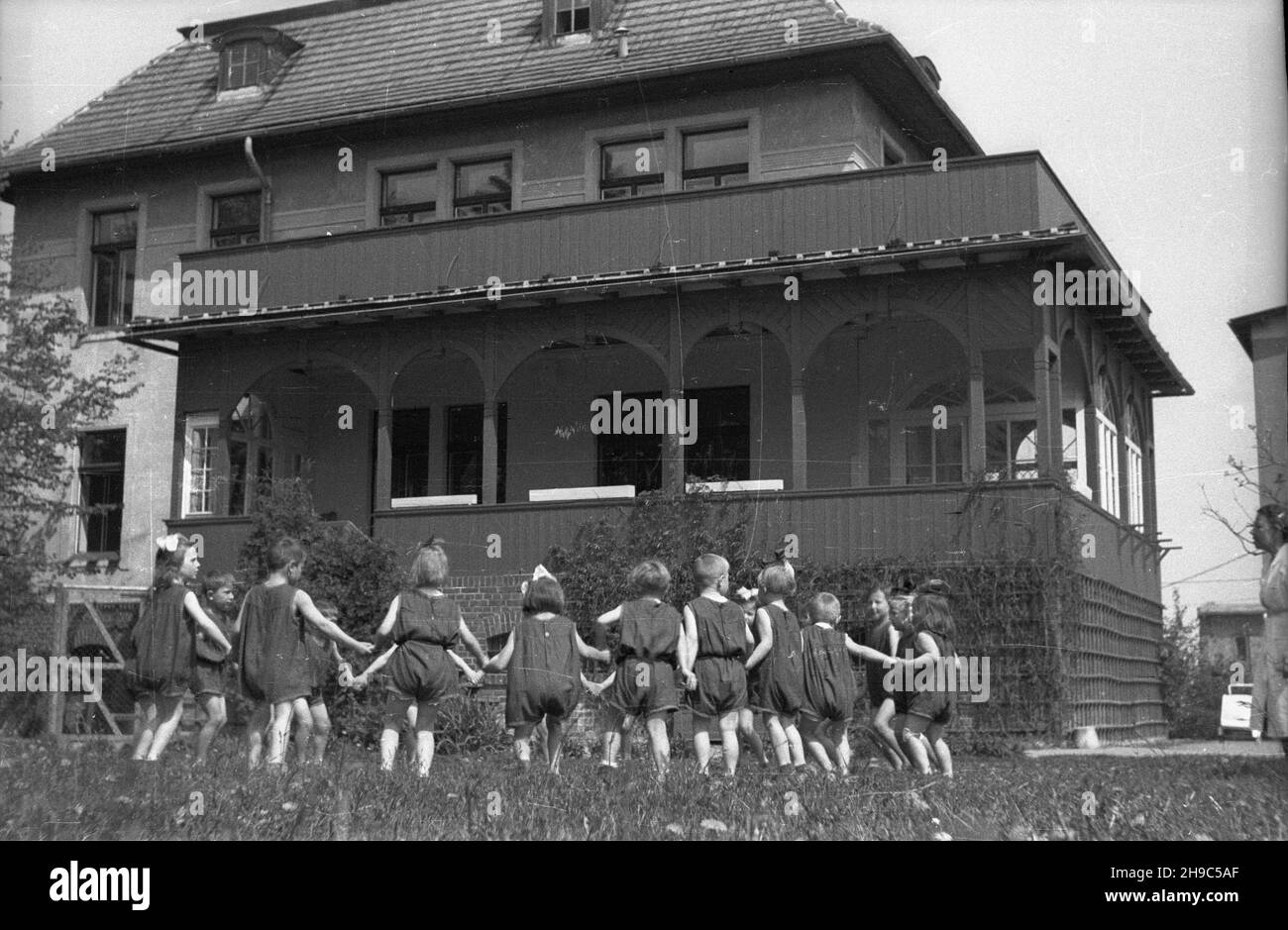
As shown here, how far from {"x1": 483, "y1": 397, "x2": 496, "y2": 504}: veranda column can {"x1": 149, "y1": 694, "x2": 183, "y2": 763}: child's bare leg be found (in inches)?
Result: 291

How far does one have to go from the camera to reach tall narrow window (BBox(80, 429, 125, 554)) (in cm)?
2127

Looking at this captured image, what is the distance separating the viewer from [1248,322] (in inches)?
301

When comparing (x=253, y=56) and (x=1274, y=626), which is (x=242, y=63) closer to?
(x=253, y=56)

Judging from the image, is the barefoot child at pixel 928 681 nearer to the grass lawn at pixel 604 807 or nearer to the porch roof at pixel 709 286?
the grass lawn at pixel 604 807

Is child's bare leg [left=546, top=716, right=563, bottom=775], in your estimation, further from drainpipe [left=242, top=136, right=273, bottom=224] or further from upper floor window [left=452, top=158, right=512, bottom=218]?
drainpipe [left=242, top=136, right=273, bottom=224]

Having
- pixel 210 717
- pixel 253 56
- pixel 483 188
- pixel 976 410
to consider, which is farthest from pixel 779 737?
pixel 253 56

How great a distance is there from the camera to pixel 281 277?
20156 millimetres

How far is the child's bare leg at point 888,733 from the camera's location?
36.5 feet

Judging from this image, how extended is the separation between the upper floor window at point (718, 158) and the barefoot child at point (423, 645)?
11.2 m

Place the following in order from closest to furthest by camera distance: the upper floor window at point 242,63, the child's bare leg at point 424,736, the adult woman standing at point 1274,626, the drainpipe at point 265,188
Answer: the adult woman standing at point 1274,626 → the child's bare leg at point 424,736 → the upper floor window at point 242,63 → the drainpipe at point 265,188

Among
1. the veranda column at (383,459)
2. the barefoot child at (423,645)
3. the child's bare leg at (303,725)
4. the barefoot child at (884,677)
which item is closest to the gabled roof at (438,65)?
the veranda column at (383,459)
